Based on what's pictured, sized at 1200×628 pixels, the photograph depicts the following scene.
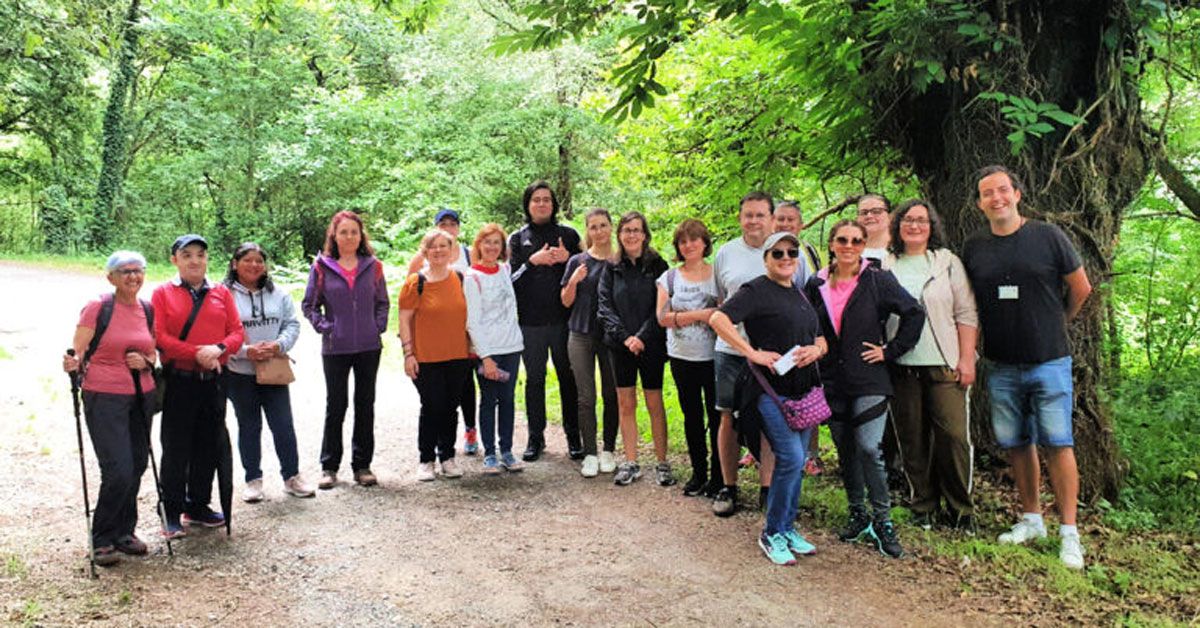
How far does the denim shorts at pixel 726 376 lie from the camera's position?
4.65 meters

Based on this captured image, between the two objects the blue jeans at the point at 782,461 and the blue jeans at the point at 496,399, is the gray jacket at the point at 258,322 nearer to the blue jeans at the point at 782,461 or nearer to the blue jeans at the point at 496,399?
the blue jeans at the point at 496,399

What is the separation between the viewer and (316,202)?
22.3 metres

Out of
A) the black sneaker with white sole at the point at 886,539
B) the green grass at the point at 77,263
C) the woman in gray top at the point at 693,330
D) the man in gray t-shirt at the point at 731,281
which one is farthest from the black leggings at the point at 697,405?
the green grass at the point at 77,263

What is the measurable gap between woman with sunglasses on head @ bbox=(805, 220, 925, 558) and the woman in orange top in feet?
8.76

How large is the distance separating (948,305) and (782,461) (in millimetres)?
1349

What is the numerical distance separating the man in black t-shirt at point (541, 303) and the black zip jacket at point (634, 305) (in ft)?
2.50

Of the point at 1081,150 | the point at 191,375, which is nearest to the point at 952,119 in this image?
the point at 1081,150

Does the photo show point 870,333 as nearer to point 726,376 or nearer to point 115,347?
point 726,376

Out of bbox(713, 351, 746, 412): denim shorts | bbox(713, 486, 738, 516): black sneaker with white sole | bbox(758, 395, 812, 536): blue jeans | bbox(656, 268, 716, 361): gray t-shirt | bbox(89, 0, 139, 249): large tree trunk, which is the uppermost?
bbox(89, 0, 139, 249): large tree trunk

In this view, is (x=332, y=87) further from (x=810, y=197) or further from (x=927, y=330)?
(x=927, y=330)

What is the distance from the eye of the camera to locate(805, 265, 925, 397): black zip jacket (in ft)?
13.7

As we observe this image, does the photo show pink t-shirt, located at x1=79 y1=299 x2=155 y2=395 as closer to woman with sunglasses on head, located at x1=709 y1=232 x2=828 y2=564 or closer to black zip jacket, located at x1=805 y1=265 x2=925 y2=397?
woman with sunglasses on head, located at x1=709 y1=232 x2=828 y2=564

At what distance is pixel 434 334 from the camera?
18.1 feet

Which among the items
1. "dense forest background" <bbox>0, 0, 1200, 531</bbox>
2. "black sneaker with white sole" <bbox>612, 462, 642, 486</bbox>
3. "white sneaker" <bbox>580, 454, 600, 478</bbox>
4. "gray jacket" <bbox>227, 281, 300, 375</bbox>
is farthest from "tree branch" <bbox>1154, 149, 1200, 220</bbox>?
"gray jacket" <bbox>227, 281, 300, 375</bbox>
